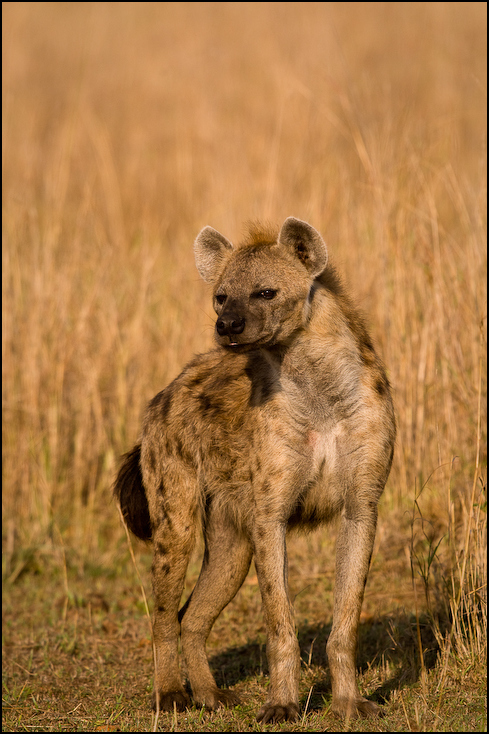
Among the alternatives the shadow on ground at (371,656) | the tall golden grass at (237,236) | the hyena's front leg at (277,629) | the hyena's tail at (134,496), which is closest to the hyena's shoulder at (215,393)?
the hyena's tail at (134,496)

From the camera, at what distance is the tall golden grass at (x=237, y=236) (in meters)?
5.32

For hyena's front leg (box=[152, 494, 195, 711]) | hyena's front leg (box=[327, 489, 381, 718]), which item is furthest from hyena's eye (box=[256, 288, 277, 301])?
hyena's front leg (box=[152, 494, 195, 711])

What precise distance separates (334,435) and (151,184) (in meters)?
7.67

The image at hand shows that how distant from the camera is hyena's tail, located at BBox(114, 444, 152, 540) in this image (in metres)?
4.22

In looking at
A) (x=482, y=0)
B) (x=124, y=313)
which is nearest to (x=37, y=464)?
(x=124, y=313)

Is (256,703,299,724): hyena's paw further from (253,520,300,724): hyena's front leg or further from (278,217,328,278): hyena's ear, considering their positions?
(278,217,328,278): hyena's ear

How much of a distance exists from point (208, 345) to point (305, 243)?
3.18 meters

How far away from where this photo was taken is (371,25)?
12.4 meters

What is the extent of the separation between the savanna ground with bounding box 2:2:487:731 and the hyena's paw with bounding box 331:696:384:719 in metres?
0.07

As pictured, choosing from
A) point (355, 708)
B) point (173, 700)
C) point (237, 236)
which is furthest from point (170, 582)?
point (237, 236)

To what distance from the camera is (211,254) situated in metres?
3.73

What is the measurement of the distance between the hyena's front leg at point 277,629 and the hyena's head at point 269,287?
0.77 meters


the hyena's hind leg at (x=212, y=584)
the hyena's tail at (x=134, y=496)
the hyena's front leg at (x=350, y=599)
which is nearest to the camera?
the hyena's front leg at (x=350, y=599)

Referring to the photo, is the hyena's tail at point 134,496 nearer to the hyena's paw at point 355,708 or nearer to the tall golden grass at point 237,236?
the hyena's paw at point 355,708
